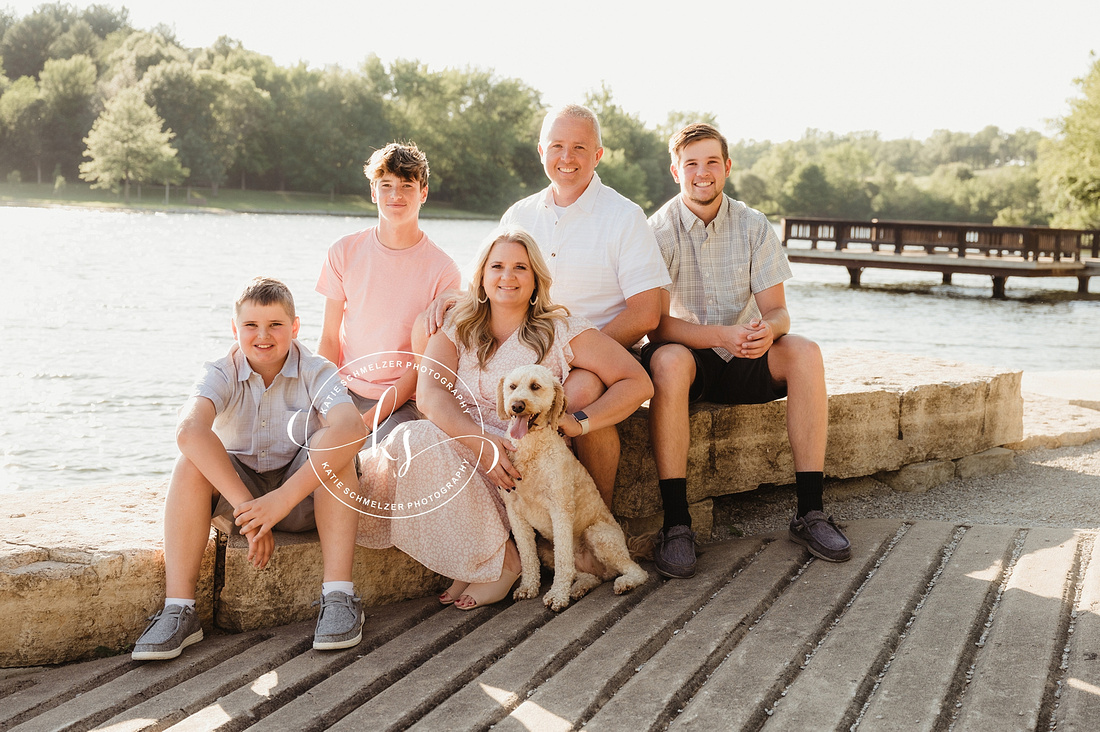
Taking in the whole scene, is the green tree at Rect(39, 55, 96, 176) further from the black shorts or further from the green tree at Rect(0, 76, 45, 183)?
the black shorts

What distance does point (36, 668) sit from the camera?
324 cm

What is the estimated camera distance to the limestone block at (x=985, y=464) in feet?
17.8

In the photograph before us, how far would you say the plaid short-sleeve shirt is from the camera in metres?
4.27

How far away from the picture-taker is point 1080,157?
111 feet

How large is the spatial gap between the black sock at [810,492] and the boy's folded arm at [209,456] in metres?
2.21

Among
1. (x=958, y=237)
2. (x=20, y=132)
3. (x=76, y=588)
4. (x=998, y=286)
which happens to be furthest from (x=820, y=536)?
(x=20, y=132)

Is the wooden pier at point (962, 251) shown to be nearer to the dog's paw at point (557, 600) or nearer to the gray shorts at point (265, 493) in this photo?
the dog's paw at point (557, 600)

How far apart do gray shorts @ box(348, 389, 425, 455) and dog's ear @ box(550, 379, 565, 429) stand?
26.5 inches

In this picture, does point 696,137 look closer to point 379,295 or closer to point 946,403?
point 379,295

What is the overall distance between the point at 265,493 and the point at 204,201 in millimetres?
62700

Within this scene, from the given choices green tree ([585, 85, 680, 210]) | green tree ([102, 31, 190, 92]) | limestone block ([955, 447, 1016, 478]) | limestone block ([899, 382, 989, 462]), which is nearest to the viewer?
limestone block ([899, 382, 989, 462])

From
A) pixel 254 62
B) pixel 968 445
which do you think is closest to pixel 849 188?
pixel 254 62

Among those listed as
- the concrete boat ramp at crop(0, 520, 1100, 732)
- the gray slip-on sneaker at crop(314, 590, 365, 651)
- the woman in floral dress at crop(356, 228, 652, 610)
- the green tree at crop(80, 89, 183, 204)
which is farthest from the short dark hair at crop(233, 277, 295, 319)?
the green tree at crop(80, 89, 183, 204)

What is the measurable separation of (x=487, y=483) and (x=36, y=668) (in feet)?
5.56
